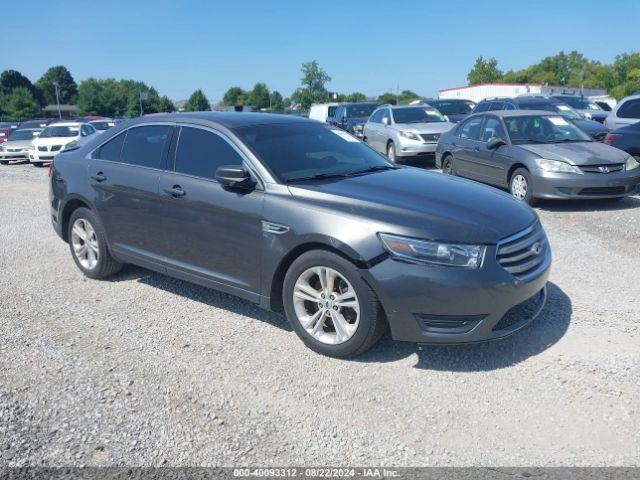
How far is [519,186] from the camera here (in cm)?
952

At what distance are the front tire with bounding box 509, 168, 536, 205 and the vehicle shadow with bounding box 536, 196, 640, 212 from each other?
1.26ft

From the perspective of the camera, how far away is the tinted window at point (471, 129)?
1091 centimetres

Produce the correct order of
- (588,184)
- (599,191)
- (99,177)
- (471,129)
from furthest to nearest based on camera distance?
(471,129) < (599,191) < (588,184) < (99,177)

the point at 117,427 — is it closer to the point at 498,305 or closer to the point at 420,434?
the point at 420,434

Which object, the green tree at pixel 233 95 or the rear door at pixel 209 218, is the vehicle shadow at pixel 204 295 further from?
the green tree at pixel 233 95

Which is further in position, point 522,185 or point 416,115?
point 416,115

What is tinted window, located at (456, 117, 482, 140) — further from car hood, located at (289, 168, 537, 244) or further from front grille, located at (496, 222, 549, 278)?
front grille, located at (496, 222, 549, 278)

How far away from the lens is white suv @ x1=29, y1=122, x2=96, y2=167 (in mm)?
20828

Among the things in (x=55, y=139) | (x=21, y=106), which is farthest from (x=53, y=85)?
(x=55, y=139)

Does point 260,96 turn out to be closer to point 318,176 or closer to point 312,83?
point 312,83

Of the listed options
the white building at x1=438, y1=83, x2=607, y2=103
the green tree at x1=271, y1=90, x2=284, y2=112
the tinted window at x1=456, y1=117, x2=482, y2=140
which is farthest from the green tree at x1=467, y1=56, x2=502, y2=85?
the tinted window at x1=456, y1=117, x2=482, y2=140

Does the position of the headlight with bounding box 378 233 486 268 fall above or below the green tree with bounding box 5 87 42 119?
below

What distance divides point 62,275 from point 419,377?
13.7ft

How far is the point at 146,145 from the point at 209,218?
126cm
